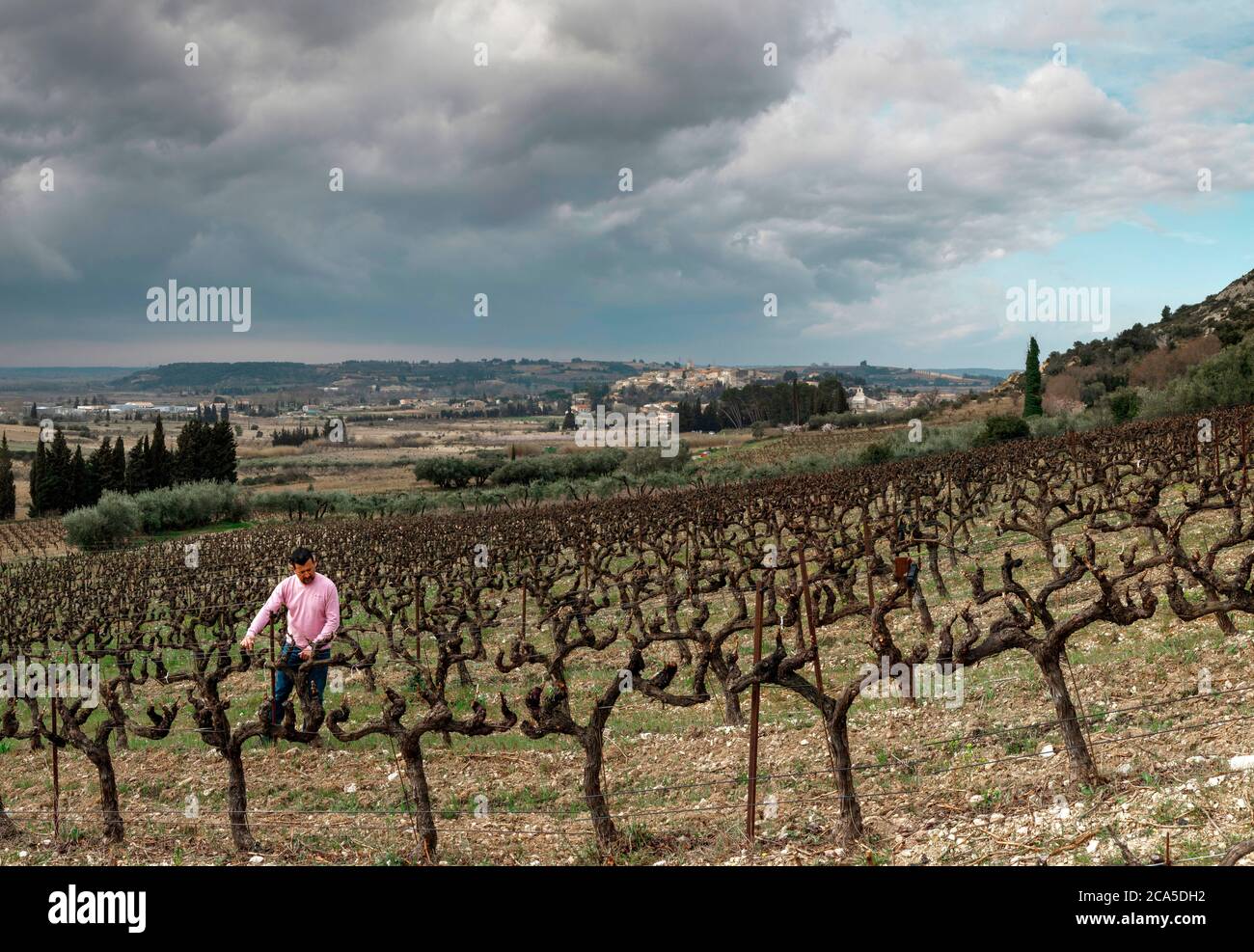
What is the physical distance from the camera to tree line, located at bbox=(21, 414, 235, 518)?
6525cm

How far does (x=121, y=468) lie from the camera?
227 ft

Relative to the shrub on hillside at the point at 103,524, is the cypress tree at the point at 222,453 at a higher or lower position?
higher

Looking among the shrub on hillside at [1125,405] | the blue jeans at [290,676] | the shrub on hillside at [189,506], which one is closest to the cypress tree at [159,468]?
the shrub on hillside at [189,506]

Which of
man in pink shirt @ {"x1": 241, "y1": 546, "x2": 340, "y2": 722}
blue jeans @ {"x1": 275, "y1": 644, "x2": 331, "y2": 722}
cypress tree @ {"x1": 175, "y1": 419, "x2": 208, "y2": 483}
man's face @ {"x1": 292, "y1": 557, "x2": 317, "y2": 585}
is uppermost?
cypress tree @ {"x1": 175, "y1": 419, "x2": 208, "y2": 483}

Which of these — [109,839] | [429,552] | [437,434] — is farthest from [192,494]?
[437,434]

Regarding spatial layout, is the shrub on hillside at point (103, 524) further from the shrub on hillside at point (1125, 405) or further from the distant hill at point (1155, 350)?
the distant hill at point (1155, 350)

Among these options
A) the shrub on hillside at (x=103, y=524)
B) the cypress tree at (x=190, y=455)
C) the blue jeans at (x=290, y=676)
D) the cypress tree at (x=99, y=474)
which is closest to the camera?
the blue jeans at (x=290, y=676)

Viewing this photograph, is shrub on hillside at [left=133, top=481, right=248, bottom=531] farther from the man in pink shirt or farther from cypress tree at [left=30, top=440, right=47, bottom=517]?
the man in pink shirt

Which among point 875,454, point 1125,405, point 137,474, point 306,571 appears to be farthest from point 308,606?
point 137,474

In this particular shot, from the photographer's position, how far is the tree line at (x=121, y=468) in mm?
65250

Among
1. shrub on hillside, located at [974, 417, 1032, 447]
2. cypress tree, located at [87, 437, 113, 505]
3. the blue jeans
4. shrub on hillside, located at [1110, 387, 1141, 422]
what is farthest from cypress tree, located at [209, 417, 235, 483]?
the blue jeans

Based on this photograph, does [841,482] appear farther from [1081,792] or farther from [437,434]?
[437,434]

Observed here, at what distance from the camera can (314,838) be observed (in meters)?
8.86

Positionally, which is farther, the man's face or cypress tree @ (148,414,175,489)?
cypress tree @ (148,414,175,489)
